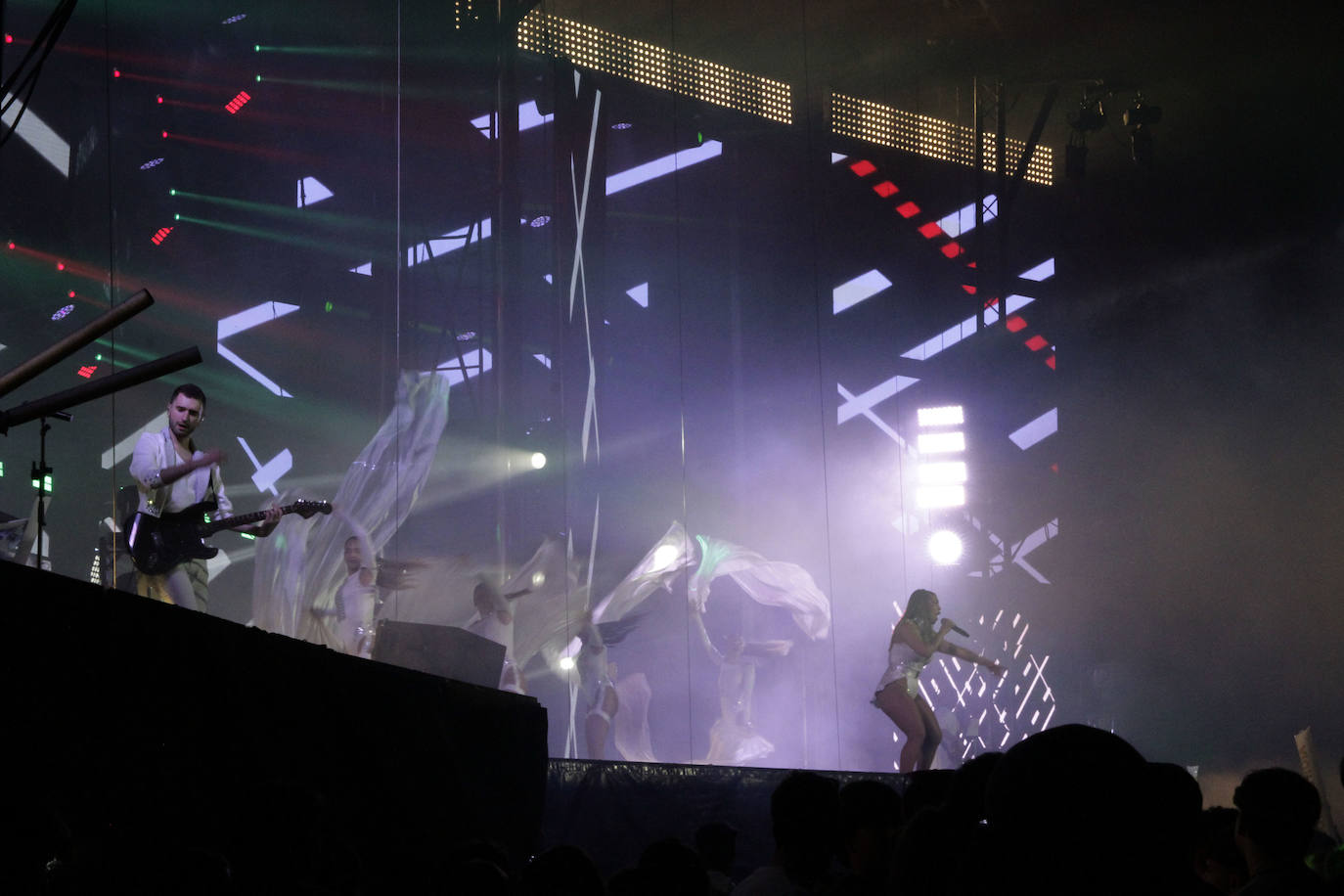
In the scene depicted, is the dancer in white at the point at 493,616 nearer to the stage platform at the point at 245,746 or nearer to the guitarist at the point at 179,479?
the guitarist at the point at 179,479

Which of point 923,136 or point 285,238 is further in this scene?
point 923,136

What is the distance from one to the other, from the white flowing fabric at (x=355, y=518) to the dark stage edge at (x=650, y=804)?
18.0 feet

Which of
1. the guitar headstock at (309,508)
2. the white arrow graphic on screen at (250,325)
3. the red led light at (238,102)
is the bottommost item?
the guitar headstock at (309,508)

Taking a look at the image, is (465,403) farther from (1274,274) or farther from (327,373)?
(1274,274)

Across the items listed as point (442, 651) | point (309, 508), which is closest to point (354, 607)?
point (309, 508)

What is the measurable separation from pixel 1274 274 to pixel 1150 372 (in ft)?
5.78

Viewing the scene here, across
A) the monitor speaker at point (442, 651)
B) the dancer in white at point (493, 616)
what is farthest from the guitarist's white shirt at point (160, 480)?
the dancer in white at point (493, 616)

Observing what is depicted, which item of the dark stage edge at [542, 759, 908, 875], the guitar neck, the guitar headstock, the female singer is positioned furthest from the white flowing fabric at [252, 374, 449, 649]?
the dark stage edge at [542, 759, 908, 875]

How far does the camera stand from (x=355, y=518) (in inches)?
452

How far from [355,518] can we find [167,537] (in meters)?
5.83

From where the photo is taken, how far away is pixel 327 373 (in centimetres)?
1206

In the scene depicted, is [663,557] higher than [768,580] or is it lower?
higher

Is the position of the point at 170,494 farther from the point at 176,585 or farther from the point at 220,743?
the point at 220,743

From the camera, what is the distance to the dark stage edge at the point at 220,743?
174 cm
